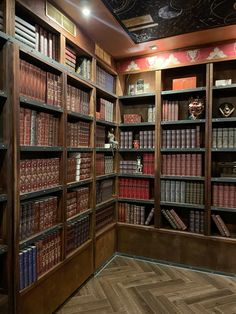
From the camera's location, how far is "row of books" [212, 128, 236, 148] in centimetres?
266

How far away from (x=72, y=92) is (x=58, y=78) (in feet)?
0.77

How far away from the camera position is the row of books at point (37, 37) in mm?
1653

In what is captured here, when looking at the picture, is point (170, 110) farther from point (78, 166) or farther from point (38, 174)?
point (38, 174)

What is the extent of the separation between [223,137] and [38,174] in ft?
6.65

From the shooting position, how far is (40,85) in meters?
1.87

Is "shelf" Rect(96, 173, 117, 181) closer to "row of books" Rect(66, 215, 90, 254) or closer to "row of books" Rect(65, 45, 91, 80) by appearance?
"row of books" Rect(66, 215, 90, 254)

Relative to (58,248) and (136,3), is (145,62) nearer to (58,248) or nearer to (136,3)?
(136,3)

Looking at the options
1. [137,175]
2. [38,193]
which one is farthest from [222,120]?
[38,193]

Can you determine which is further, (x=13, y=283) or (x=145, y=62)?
(x=145, y=62)

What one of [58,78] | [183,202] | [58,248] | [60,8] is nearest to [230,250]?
[183,202]

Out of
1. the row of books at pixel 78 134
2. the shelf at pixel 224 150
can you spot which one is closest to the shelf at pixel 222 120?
the shelf at pixel 224 150

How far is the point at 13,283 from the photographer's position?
61.9 inches

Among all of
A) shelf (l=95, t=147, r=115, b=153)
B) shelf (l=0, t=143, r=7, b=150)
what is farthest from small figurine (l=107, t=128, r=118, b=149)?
shelf (l=0, t=143, r=7, b=150)

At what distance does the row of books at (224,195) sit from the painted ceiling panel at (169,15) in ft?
5.39
